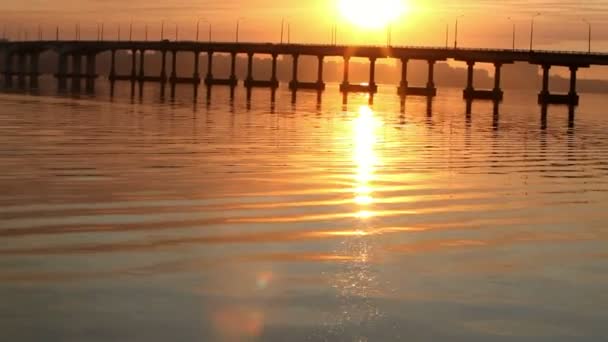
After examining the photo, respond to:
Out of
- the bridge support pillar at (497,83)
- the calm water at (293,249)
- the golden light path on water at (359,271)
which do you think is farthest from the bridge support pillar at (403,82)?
the golden light path on water at (359,271)

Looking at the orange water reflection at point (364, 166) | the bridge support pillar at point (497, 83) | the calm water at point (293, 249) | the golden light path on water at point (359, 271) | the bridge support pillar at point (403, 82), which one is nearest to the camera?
the calm water at point (293, 249)

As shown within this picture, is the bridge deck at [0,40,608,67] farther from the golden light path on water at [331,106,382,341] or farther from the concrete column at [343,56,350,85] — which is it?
the golden light path on water at [331,106,382,341]

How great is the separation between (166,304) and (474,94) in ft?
525

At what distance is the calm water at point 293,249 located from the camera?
952 centimetres

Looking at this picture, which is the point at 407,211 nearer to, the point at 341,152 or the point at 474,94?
the point at 341,152

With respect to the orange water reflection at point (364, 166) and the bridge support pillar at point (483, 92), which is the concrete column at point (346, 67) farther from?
the orange water reflection at point (364, 166)

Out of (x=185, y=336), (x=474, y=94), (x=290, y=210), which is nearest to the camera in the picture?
(x=185, y=336)

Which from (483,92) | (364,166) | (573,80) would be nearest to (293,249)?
(364,166)

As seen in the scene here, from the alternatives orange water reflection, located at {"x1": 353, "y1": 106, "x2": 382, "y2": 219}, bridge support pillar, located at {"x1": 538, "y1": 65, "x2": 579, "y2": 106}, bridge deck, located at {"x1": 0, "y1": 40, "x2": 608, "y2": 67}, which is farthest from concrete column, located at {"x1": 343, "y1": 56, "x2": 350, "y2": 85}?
orange water reflection, located at {"x1": 353, "y1": 106, "x2": 382, "y2": 219}

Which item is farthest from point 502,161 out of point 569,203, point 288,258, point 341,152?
point 288,258

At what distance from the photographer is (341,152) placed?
106ft

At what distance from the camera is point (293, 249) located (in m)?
13.4

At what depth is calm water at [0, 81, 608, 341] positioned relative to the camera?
952cm

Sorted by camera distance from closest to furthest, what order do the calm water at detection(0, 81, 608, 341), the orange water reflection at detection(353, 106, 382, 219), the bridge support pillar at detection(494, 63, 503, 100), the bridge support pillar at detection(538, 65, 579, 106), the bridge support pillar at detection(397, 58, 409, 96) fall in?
the calm water at detection(0, 81, 608, 341), the orange water reflection at detection(353, 106, 382, 219), the bridge support pillar at detection(538, 65, 579, 106), the bridge support pillar at detection(494, 63, 503, 100), the bridge support pillar at detection(397, 58, 409, 96)
